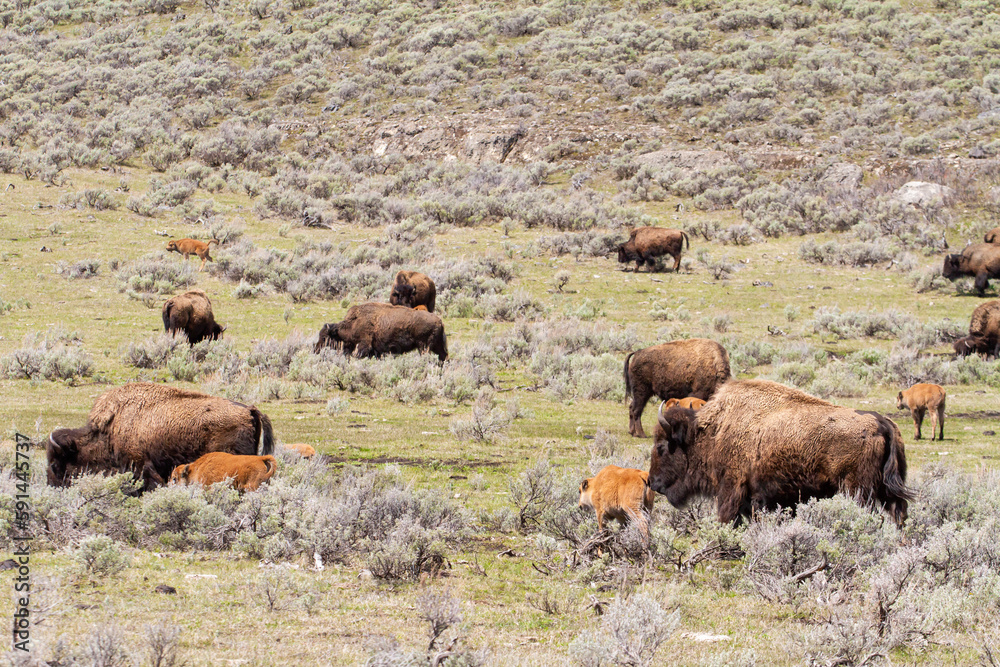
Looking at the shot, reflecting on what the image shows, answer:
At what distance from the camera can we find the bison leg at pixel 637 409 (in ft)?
43.7

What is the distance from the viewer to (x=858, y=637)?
16.3 feet

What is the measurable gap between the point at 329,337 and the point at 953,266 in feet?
62.6

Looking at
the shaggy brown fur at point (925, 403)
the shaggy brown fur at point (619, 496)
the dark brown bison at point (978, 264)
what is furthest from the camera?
the dark brown bison at point (978, 264)

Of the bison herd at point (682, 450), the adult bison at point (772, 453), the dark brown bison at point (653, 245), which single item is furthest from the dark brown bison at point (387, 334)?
the dark brown bison at point (653, 245)

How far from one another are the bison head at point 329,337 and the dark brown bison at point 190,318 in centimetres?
247

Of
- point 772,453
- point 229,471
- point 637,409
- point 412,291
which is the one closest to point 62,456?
point 229,471

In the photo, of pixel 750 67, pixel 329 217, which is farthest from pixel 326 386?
pixel 750 67

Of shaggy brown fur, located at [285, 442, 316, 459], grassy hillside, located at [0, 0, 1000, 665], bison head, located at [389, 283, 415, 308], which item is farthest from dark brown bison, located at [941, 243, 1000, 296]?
shaggy brown fur, located at [285, 442, 316, 459]

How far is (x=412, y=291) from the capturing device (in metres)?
20.9

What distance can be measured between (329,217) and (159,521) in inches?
1062

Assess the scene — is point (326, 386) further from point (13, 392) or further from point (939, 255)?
point (939, 255)

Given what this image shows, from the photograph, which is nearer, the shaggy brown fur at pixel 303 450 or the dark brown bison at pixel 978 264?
the shaggy brown fur at pixel 303 450

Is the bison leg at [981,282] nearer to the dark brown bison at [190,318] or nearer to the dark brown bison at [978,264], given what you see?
the dark brown bison at [978,264]

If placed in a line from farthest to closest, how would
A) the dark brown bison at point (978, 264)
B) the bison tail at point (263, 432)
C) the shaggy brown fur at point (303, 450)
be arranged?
the dark brown bison at point (978, 264), the shaggy brown fur at point (303, 450), the bison tail at point (263, 432)
